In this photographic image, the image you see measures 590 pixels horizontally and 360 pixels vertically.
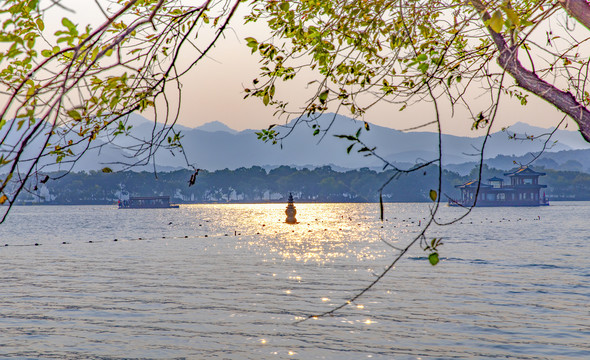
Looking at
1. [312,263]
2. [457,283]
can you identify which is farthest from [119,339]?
[312,263]

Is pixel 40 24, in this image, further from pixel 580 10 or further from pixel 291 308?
pixel 291 308

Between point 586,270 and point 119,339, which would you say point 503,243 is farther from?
point 119,339

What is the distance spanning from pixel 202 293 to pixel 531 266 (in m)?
18.1

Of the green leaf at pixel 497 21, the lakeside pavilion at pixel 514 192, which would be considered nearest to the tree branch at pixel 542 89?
the green leaf at pixel 497 21

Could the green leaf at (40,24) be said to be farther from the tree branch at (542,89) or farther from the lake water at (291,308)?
the lake water at (291,308)

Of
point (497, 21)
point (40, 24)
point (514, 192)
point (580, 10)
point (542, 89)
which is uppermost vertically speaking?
point (514, 192)

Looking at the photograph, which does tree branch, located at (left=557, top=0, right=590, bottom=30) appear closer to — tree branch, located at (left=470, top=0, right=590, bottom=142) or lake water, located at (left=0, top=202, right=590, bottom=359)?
tree branch, located at (left=470, top=0, right=590, bottom=142)

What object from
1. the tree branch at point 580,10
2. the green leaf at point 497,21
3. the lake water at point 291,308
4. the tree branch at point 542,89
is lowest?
the lake water at point 291,308

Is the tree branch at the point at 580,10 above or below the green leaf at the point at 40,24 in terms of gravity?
above

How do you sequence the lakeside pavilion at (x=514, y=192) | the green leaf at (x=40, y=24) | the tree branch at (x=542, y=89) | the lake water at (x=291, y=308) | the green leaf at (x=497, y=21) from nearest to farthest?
the green leaf at (x=497, y=21) → the green leaf at (x=40, y=24) → the tree branch at (x=542, y=89) → the lake water at (x=291, y=308) → the lakeside pavilion at (x=514, y=192)

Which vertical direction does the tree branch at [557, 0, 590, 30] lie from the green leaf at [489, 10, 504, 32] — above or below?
above

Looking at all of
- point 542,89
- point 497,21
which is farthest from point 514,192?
point 497,21

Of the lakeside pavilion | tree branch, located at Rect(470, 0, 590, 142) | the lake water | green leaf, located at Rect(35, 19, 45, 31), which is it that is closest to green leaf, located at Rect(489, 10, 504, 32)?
tree branch, located at Rect(470, 0, 590, 142)

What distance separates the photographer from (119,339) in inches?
612
